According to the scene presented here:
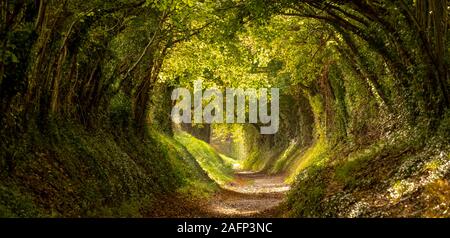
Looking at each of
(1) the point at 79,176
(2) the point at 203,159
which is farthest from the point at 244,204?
(2) the point at 203,159

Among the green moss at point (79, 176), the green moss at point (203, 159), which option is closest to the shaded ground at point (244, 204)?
the green moss at point (79, 176)

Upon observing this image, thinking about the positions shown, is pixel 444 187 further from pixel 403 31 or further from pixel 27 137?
pixel 27 137

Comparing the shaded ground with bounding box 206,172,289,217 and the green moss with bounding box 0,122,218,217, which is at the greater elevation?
the green moss with bounding box 0,122,218,217

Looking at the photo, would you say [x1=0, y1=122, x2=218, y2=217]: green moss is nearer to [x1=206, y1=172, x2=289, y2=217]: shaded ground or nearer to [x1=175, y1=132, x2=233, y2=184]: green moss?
[x1=206, y1=172, x2=289, y2=217]: shaded ground

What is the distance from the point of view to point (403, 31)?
16.9 m

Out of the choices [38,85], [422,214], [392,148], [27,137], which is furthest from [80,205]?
[392,148]

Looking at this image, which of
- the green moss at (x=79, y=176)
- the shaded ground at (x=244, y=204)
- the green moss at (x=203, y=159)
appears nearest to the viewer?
the green moss at (x=79, y=176)

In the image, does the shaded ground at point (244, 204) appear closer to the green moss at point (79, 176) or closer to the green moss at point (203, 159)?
the green moss at point (79, 176)

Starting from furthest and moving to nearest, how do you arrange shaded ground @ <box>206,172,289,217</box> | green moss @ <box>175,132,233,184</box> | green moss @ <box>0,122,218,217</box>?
green moss @ <box>175,132,233,184</box> < shaded ground @ <box>206,172,289,217</box> < green moss @ <box>0,122,218,217</box>

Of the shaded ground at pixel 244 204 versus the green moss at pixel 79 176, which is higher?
the green moss at pixel 79 176

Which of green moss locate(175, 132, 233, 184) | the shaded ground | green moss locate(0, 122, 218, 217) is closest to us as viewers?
green moss locate(0, 122, 218, 217)

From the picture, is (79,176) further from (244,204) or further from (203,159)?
(203,159)

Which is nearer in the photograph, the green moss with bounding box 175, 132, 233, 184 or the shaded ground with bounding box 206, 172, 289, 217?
the shaded ground with bounding box 206, 172, 289, 217

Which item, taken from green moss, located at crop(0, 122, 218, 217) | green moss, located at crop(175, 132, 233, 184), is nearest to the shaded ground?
green moss, located at crop(0, 122, 218, 217)
